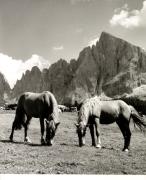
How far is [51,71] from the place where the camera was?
23.2 ft

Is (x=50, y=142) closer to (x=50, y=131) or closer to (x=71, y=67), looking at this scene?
(x=50, y=131)

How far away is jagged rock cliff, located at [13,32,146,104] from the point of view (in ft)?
22.5

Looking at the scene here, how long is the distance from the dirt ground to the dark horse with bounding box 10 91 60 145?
239 mm

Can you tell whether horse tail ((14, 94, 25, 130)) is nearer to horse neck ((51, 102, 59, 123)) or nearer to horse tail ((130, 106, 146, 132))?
horse neck ((51, 102, 59, 123))

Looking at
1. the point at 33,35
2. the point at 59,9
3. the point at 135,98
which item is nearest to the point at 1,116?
the point at 33,35

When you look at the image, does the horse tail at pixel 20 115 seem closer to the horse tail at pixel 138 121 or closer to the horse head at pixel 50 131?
the horse head at pixel 50 131

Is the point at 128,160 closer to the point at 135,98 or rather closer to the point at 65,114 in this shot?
the point at 135,98

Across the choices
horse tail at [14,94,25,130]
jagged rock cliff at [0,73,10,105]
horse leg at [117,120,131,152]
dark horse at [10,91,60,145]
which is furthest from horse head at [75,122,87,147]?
jagged rock cliff at [0,73,10,105]

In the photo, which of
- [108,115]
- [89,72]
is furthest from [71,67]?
[108,115]

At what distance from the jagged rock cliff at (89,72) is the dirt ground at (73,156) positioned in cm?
95

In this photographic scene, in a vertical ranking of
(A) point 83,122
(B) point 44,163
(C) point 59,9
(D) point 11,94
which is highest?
(C) point 59,9

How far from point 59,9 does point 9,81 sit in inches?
59.8

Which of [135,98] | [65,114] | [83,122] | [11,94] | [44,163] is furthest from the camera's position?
[65,114]

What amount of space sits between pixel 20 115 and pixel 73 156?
1874mm
